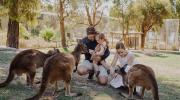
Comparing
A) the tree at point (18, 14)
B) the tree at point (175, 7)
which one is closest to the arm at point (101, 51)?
the tree at point (18, 14)

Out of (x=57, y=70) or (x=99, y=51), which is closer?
(x=57, y=70)

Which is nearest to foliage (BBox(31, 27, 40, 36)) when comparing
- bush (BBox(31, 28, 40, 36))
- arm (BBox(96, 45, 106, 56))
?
bush (BBox(31, 28, 40, 36))

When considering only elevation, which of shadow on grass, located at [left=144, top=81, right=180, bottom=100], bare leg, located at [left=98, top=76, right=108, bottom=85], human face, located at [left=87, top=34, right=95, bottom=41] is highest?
human face, located at [left=87, top=34, right=95, bottom=41]

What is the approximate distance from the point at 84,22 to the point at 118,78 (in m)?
17.5

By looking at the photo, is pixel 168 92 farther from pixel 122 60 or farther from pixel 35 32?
pixel 35 32

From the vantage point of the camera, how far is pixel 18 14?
16375mm

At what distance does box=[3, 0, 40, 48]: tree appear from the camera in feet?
53.2

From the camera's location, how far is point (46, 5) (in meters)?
19.6

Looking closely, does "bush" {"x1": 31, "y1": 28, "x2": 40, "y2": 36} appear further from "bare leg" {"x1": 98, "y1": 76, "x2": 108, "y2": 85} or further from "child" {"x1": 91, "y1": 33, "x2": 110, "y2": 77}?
"bare leg" {"x1": 98, "y1": 76, "x2": 108, "y2": 85}

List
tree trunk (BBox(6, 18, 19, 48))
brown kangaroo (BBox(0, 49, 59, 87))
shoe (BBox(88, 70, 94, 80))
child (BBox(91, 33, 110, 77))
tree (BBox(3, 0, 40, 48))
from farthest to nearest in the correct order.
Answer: tree trunk (BBox(6, 18, 19, 48))
tree (BBox(3, 0, 40, 48))
shoe (BBox(88, 70, 94, 80))
child (BBox(91, 33, 110, 77))
brown kangaroo (BBox(0, 49, 59, 87))

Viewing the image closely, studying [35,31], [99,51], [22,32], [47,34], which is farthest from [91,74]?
[35,31]

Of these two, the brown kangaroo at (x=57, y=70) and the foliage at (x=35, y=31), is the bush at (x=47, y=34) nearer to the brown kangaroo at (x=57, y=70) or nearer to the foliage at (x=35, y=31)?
the foliage at (x=35, y=31)

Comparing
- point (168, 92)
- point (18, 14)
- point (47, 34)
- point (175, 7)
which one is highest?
point (175, 7)

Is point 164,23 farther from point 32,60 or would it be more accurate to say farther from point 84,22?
point 32,60
